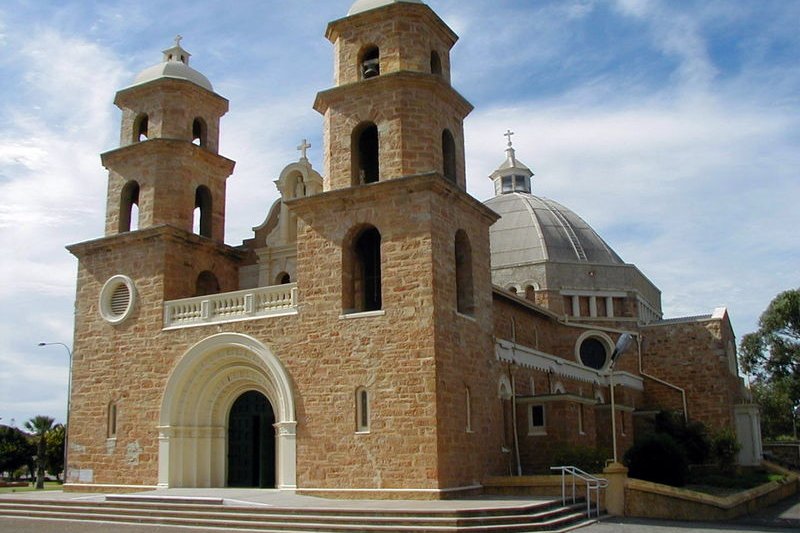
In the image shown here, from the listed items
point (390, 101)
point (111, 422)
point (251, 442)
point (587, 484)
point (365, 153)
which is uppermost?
point (390, 101)

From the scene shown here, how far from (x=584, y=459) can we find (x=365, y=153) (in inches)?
371

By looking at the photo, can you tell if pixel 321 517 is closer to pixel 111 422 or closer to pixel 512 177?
pixel 111 422

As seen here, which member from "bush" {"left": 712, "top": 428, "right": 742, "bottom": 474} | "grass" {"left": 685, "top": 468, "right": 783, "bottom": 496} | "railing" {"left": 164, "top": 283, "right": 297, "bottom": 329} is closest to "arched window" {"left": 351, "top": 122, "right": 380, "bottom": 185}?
"railing" {"left": 164, "top": 283, "right": 297, "bottom": 329}

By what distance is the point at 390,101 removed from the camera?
19.9 metres

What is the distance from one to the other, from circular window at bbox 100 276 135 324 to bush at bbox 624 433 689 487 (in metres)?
14.0

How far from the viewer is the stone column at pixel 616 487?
1711 cm

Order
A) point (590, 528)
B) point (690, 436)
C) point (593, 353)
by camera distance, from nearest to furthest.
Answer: point (590, 528)
point (690, 436)
point (593, 353)

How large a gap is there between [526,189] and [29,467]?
3253 cm

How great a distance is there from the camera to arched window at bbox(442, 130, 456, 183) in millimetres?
20828

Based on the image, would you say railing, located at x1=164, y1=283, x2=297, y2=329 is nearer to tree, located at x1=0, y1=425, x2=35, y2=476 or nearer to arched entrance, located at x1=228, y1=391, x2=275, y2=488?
arched entrance, located at x1=228, y1=391, x2=275, y2=488

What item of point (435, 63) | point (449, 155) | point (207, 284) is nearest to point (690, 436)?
point (449, 155)

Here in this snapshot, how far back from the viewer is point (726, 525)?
1622 cm

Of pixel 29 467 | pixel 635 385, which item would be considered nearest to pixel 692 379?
pixel 635 385

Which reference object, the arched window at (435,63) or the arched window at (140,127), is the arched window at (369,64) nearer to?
the arched window at (435,63)
